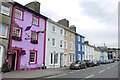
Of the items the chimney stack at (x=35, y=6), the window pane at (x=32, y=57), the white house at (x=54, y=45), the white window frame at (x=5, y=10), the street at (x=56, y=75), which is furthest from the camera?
the white house at (x=54, y=45)

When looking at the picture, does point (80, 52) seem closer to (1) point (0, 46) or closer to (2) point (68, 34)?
(2) point (68, 34)

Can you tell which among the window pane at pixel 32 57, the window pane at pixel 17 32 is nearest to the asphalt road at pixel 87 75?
the window pane at pixel 32 57

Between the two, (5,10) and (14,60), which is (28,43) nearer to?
(14,60)

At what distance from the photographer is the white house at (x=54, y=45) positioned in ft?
70.7

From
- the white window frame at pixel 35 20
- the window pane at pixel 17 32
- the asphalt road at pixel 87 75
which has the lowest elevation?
the asphalt road at pixel 87 75

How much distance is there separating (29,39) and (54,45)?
671 cm

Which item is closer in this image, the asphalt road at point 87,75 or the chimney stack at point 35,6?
the asphalt road at point 87,75

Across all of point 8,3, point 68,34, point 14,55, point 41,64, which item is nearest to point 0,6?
point 8,3

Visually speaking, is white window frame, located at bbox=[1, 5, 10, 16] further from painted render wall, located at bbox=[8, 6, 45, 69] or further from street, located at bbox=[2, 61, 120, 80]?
street, located at bbox=[2, 61, 120, 80]

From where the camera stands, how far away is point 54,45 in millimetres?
23391

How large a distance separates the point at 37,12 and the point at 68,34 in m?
11.4

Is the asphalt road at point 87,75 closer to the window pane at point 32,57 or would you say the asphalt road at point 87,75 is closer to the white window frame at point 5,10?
the window pane at point 32,57

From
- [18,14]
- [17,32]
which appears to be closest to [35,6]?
[18,14]

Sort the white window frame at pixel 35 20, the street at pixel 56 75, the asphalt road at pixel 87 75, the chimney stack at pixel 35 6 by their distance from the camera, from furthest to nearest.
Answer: the chimney stack at pixel 35 6
the white window frame at pixel 35 20
the asphalt road at pixel 87 75
the street at pixel 56 75
